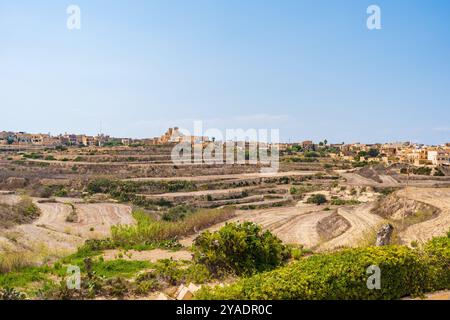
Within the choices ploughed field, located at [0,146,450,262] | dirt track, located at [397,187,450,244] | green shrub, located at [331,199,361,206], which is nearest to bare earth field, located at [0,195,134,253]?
ploughed field, located at [0,146,450,262]

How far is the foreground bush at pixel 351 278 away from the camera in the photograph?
6.20m

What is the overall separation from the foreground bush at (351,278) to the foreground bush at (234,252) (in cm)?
181

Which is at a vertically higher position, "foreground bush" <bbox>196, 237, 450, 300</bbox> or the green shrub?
"foreground bush" <bbox>196, 237, 450, 300</bbox>

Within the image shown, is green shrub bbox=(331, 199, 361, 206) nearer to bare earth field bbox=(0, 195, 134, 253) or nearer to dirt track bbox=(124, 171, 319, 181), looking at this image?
dirt track bbox=(124, 171, 319, 181)

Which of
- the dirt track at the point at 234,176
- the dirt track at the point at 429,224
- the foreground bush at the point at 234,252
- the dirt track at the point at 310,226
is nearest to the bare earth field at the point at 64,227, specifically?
the dirt track at the point at 310,226

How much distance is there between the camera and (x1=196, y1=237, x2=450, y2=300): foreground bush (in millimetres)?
6203

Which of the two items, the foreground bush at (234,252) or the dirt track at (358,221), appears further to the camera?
the dirt track at (358,221)

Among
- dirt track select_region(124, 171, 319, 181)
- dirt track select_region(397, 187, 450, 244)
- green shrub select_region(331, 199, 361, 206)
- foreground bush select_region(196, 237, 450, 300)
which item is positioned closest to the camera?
foreground bush select_region(196, 237, 450, 300)

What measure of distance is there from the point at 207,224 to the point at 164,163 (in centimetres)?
3332

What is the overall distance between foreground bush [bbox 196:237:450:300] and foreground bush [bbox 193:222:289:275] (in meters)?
1.81

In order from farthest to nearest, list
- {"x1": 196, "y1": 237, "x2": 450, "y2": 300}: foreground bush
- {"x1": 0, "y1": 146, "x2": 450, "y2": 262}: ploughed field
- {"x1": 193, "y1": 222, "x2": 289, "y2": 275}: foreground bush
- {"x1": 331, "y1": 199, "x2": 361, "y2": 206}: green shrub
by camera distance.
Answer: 1. {"x1": 331, "y1": 199, "x2": 361, "y2": 206}: green shrub
2. {"x1": 0, "y1": 146, "x2": 450, "y2": 262}: ploughed field
3. {"x1": 193, "y1": 222, "x2": 289, "y2": 275}: foreground bush
4. {"x1": 196, "y1": 237, "x2": 450, "y2": 300}: foreground bush

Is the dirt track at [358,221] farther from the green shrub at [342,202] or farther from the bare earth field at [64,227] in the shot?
the bare earth field at [64,227]
